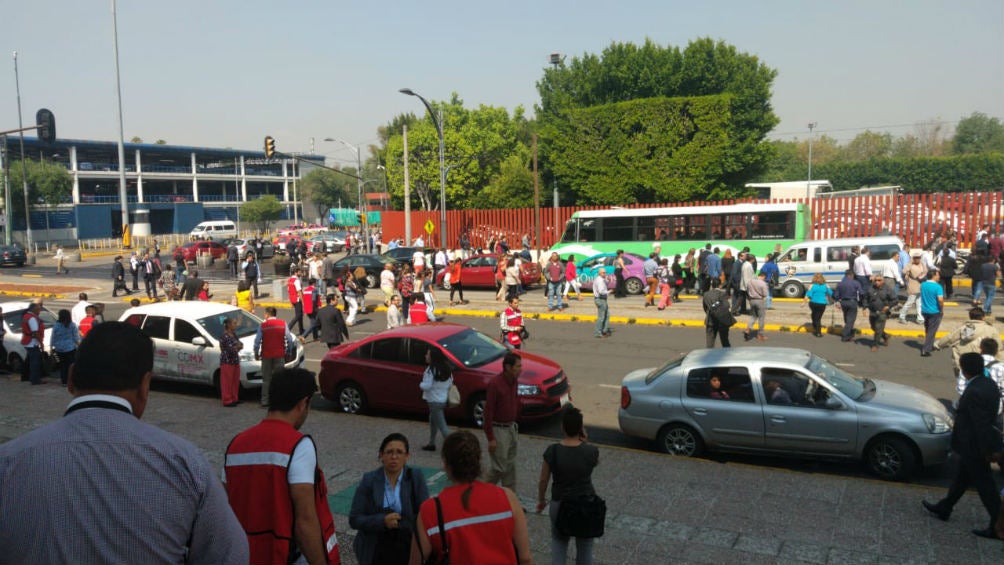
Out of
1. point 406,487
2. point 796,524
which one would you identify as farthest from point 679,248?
point 406,487

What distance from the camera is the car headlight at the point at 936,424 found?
335 inches

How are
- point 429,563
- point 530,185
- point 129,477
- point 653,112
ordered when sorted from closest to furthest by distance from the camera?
point 129,477 → point 429,563 → point 653,112 → point 530,185


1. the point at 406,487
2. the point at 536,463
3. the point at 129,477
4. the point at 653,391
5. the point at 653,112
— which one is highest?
the point at 653,112

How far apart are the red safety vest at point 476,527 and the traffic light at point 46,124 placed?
30.6 metres

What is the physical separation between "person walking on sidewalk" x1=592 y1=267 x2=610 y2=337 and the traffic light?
75.0ft

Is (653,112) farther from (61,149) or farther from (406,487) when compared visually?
(61,149)

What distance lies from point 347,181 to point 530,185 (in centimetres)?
5078

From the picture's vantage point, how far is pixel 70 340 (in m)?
14.5

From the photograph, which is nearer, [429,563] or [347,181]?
[429,563]

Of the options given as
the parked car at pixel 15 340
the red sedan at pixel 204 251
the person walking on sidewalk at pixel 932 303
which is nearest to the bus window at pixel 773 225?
the person walking on sidewalk at pixel 932 303

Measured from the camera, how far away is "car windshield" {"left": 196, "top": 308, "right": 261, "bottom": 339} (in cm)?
1389

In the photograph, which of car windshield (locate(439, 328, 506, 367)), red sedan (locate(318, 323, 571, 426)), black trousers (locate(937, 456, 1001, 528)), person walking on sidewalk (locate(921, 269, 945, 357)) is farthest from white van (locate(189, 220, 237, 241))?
black trousers (locate(937, 456, 1001, 528))

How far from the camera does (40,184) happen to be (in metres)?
66.6

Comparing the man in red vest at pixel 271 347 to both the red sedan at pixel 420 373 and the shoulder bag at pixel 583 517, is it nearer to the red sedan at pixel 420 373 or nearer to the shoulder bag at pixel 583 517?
the red sedan at pixel 420 373
